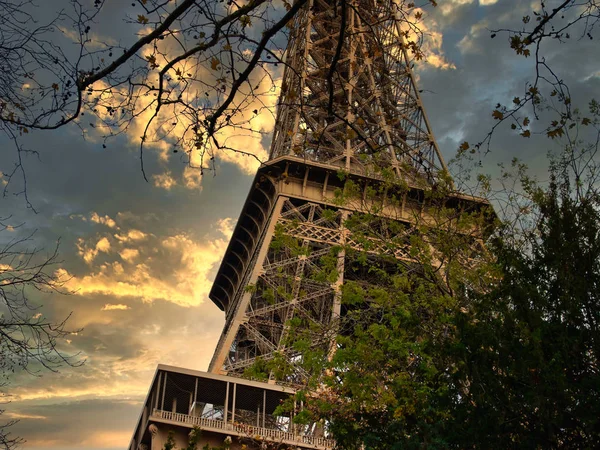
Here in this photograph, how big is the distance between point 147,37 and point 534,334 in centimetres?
582

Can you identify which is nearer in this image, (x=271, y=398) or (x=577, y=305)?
(x=577, y=305)

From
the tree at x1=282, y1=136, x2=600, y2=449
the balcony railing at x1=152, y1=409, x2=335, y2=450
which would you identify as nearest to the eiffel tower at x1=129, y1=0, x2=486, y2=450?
the balcony railing at x1=152, y1=409, x2=335, y2=450

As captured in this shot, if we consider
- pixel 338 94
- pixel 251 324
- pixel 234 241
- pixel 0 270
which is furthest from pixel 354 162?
pixel 0 270

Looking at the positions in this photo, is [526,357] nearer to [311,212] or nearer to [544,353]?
[544,353]

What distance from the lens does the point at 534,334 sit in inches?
333

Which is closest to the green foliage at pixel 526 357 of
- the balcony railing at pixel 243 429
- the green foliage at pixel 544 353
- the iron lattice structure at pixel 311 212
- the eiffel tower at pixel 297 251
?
the green foliage at pixel 544 353

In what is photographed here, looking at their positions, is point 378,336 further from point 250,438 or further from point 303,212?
point 303,212

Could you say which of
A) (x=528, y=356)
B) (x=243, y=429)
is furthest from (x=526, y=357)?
(x=243, y=429)

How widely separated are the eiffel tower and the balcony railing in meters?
0.04

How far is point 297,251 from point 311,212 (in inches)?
514

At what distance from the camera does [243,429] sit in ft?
69.0

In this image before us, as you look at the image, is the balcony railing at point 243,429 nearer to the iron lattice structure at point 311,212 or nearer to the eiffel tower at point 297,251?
the eiffel tower at point 297,251

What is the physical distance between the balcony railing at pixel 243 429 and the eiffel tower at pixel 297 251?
0.04 metres

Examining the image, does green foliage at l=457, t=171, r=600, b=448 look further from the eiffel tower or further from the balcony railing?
the balcony railing
